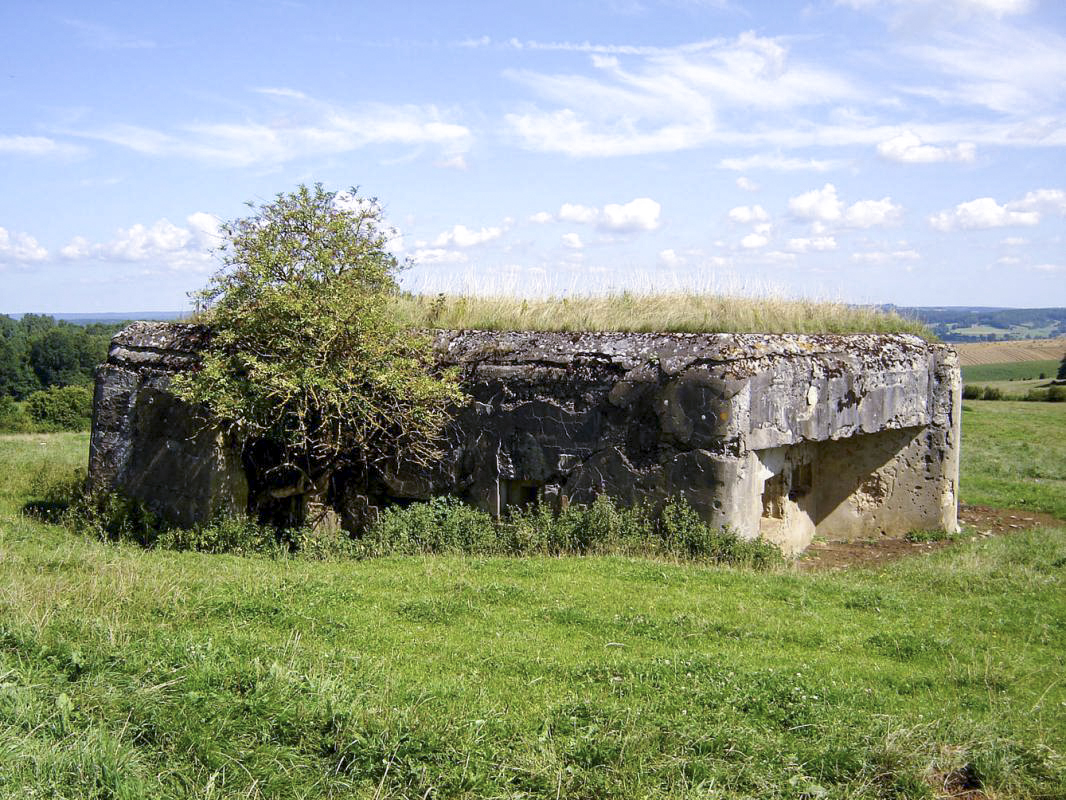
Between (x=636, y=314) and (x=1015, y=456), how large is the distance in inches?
588

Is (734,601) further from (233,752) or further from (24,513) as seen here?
(24,513)

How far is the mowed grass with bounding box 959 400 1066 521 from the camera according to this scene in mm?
14750

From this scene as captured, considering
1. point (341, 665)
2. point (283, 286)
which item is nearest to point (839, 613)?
point (341, 665)

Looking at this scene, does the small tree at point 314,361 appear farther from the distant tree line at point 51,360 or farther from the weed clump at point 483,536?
the distant tree line at point 51,360

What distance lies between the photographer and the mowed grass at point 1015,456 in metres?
14.8

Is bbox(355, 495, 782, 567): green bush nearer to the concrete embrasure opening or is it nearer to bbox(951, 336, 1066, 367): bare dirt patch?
the concrete embrasure opening

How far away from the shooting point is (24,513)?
37.8ft

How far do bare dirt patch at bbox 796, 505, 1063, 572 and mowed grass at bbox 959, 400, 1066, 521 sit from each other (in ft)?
1.91

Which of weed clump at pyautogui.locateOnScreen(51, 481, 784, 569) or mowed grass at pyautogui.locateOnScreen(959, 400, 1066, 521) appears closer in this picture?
weed clump at pyautogui.locateOnScreen(51, 481, 784, 569)

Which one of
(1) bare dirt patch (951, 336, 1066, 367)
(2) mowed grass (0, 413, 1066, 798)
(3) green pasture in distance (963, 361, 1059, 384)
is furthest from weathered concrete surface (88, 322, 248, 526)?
(1) bare dirt patch (951, 336, 1066, 367)

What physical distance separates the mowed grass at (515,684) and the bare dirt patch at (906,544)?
2.45m

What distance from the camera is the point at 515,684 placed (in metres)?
5.30

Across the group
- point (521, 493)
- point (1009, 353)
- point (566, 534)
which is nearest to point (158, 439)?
point (521, 493)

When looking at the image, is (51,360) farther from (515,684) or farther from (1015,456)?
(515,684)
